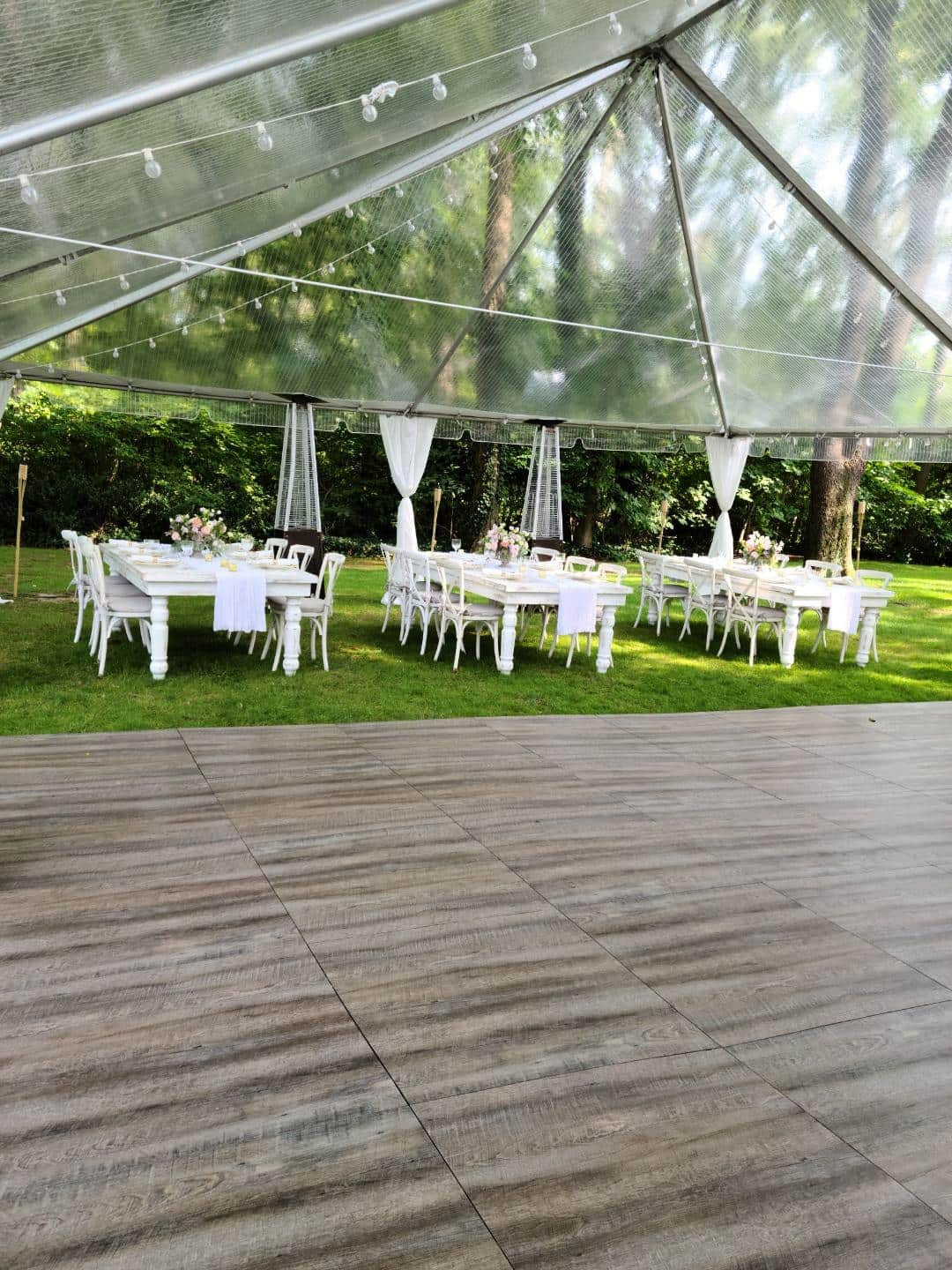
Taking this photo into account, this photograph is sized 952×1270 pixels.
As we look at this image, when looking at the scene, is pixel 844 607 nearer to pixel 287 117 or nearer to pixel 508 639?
pixel 508 639

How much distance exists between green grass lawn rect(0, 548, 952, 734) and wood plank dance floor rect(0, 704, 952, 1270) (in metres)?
1.23

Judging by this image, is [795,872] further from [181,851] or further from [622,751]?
[181,851]

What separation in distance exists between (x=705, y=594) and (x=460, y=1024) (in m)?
8.28

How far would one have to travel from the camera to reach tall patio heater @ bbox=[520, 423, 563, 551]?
40.2ft

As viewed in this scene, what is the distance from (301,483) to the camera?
1130 centimetres

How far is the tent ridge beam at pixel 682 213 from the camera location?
6.76 meters

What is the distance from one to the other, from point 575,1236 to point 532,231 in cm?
827

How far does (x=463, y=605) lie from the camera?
8273mm

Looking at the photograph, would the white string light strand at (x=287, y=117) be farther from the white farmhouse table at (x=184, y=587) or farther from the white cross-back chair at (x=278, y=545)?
the white cross-back chair at (x=278, y=545)

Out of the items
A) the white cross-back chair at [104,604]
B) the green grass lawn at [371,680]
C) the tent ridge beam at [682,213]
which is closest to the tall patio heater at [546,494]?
the green grass lawn at [371,680]

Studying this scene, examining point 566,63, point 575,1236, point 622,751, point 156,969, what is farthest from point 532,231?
point 575,1236

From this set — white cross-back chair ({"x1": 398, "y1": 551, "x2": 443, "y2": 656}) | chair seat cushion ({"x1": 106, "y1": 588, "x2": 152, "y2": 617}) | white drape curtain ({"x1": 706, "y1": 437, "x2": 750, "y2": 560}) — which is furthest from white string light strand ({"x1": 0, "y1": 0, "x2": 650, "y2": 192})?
white drape curtain ({"x1": 706, "y1": 437, "x2": 750, "y2": 560})

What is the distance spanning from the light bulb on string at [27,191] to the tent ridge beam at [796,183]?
166 inches

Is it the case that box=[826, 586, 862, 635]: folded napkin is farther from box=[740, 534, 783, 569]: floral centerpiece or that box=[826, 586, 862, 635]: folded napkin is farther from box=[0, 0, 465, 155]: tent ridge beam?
box=[0, 0, 465, 155]: tent ridge beam
